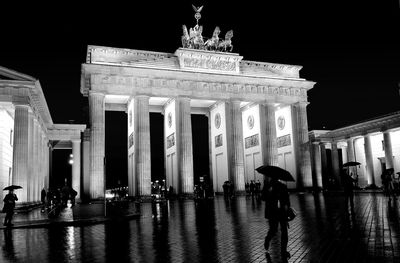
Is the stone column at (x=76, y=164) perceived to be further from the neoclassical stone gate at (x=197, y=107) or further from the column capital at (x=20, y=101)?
the column capital at (x=20, y=101)

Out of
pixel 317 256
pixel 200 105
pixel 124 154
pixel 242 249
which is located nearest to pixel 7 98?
pixel 242 249

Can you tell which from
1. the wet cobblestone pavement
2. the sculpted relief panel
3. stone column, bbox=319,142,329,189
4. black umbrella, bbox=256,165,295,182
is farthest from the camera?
stone column, bbox=319,142,329,189

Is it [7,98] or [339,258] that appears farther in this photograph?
[7,98]

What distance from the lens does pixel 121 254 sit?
9.67 metres

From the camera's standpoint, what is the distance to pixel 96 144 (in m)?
40.8

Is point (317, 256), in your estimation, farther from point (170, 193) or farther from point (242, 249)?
point (170, 193)

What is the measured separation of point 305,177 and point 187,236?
1566 inches

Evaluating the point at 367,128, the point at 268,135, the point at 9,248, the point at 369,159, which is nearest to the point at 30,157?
the point at 9,248

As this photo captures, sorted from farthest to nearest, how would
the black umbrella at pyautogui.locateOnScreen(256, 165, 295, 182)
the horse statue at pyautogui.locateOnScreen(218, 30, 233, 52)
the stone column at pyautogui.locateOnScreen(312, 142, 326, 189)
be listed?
the stone column at pyautogui.locateOnScreen(312, 142, 326, 189) < the horse statue at pyautogui.locateOnScreen(218, 30, 233, 52) < the black umbrella at pyautogui.locateOnScreen(256, 165, 295, 182)

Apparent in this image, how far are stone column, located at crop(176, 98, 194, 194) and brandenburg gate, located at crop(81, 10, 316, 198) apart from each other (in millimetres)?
112

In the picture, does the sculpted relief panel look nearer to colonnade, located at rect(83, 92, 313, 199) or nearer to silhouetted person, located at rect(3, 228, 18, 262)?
colonnade, located at rect(83, 92, 313, 199)

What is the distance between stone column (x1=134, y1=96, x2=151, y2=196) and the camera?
41844 millimetres

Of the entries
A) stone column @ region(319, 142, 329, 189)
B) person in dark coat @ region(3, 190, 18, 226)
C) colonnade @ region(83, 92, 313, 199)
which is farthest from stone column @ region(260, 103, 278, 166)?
person in dark coat @ region(3, 190, 18, 226)

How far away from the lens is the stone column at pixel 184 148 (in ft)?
144
